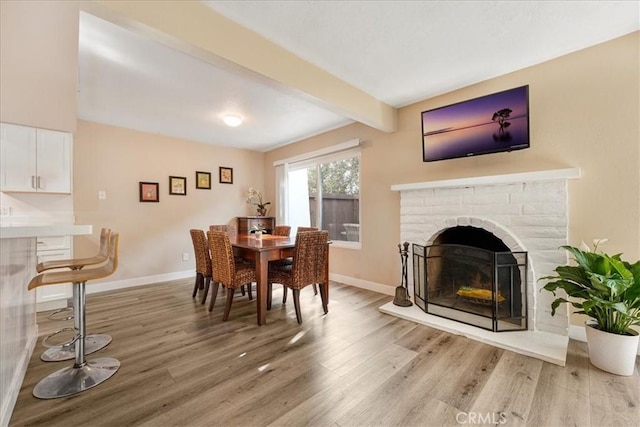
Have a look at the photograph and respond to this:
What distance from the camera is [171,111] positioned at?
10.9 ft

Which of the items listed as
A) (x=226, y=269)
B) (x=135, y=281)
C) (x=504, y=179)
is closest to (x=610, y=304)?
(x=504, y=179)

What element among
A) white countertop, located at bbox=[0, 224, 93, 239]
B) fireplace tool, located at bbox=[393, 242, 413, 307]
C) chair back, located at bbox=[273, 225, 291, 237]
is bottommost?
fireplace tool, located at bbox=[393, 242, 413, 307]

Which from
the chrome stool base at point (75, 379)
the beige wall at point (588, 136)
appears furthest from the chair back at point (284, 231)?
the chrome stool base at point (75, 379)

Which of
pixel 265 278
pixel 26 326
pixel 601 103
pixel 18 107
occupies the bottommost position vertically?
pixel 26 326

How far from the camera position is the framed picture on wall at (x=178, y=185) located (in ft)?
14.3

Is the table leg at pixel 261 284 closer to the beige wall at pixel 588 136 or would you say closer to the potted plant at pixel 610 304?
the beige wall at pixel 588 136

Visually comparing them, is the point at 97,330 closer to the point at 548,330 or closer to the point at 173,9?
the point at 173,9

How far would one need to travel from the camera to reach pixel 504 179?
2.38 m

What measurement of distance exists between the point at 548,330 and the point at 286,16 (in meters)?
3.18

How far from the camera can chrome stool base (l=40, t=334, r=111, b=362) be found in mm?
1947

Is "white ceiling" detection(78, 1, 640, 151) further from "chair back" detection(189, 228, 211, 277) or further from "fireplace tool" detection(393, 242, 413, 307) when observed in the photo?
"fireplace tool" detection(393, 242, 413, 307)

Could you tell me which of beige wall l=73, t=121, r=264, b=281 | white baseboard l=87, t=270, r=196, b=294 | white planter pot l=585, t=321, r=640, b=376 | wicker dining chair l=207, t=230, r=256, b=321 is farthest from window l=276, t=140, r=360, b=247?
white planter pot l=585, t=321, r=640, b=376

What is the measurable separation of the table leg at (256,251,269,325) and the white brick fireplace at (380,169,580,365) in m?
1.31

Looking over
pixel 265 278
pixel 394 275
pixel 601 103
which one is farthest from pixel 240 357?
pixel 601 103
